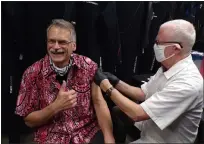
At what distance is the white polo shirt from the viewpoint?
1300 millimetres

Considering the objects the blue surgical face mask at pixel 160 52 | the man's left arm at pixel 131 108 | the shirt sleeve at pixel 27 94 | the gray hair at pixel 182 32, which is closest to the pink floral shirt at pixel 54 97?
the shirt sleeve at pixel 27 94

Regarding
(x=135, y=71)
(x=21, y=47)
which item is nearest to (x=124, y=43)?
(x=135, y=71)

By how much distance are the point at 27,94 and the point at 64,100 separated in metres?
0.25

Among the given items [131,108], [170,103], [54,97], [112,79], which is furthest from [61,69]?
[170,103]

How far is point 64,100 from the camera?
4.85 feet

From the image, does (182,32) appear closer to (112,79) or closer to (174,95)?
(174,95)

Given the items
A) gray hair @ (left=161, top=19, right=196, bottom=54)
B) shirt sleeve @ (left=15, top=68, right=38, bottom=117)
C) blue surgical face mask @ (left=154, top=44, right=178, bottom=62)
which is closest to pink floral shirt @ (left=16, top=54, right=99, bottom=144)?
shirt sleeve @ (left=15, top=68, right=38, bottom=117)

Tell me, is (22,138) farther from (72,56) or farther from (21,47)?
→ (72,56)

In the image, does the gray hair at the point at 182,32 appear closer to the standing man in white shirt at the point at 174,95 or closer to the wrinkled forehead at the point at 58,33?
the standing man in white shirt at the point at 174,95

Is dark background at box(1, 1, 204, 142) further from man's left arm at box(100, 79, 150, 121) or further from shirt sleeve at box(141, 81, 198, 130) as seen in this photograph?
man's left arm at box(100, 79, 150, 121)

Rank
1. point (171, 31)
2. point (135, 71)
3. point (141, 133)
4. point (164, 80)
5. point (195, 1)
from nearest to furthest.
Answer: point (171, 31) < point (164, 80) < point (141, 133) < point (195, 1) < point (135, 71)

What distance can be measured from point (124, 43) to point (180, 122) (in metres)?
0.96

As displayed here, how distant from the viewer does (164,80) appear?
147cm

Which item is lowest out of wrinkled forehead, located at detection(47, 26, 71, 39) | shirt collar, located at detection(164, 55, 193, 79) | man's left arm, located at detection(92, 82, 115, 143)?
man's left arm, located at detection(92, 82, 115, 143)
